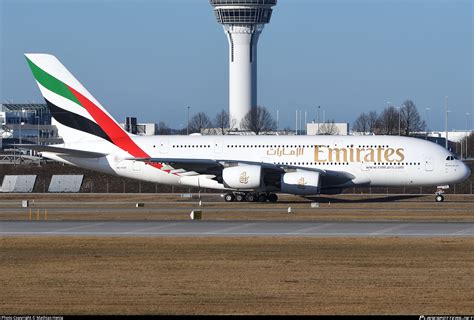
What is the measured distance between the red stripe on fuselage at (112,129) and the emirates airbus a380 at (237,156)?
6 centimetres

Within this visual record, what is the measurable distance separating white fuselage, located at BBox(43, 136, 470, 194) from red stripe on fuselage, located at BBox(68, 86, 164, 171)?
1.10 feet

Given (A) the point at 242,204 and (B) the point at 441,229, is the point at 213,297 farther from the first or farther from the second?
(A) the point at 242,204

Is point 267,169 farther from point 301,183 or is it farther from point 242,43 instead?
point 242,43

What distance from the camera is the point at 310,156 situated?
6097 cm

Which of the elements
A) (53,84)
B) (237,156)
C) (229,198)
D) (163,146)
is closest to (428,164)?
(237,156)

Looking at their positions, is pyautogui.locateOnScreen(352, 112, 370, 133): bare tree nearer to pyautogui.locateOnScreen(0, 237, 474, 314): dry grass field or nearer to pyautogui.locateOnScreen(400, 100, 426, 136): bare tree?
pyautogui.locateOnScreen(400, 100, 426, 136): bare tree

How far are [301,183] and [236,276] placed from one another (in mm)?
32202

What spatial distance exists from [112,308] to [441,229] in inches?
822

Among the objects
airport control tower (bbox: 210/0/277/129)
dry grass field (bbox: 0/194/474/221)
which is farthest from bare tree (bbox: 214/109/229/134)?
dry grass field (bbox: 0/194/474/221)

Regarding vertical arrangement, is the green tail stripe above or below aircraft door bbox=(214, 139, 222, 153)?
above

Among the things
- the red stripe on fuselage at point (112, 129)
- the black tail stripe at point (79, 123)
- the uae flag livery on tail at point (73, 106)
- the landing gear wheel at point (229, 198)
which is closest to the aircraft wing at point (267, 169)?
the red stripe on fuselage at point (112, 129)

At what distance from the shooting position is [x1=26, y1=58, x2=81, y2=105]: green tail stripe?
61.6m

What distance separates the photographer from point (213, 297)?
23125 mm

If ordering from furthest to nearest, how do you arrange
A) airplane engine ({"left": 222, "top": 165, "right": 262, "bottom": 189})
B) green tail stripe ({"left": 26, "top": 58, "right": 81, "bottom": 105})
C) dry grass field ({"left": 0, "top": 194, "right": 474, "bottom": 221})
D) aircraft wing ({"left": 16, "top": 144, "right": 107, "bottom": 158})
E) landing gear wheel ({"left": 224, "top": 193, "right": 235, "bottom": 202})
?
landing gear wheel ({"left": 224, "top": 193, "right": 235, "bottom": 202})
green tail stripe ({"left": 26, "top": 58, "right": 81, "bottom": 105})
aircraft wing ({"left": 16, "top": 144, "right": 107, "bottom": 158})
airplane engine ({"left": 222, "top": 165, "right": 262, "bottom": 189})
dry grass field ({"left": 0, "top": 194, "right": 474, "bottom": 221})
